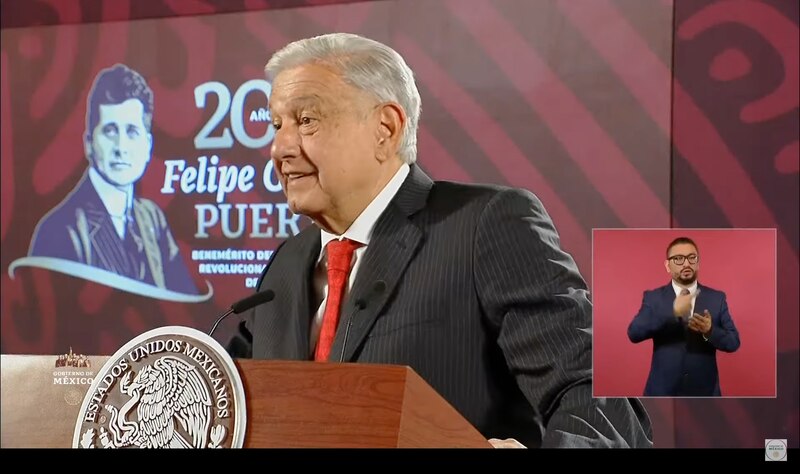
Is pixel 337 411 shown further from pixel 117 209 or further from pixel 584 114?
pixel 117 209

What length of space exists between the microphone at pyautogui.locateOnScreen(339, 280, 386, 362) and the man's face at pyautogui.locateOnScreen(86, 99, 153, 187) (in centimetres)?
122

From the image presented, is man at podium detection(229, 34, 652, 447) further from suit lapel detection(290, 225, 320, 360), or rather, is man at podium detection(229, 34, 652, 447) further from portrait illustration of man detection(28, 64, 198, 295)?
portrait illustration of man detection(28, 64, 198, 295)

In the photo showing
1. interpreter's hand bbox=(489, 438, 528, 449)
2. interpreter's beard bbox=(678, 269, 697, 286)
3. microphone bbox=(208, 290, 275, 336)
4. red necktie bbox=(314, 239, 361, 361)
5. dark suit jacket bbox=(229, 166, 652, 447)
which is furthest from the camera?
interpreter's beard bbox=(678, 269, 697, 286)

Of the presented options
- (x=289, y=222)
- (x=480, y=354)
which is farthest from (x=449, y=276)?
(x=289, y=222)

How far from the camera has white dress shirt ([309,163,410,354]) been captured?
2547mm

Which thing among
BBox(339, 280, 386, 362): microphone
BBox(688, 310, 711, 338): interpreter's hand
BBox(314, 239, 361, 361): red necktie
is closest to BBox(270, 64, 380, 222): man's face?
BBox(314, 239, 361, 361): red necktie

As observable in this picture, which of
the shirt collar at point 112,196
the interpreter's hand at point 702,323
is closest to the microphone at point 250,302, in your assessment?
the shirt collar at point 112,196

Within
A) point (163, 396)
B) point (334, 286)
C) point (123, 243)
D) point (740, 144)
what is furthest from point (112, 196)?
point (740, 144)

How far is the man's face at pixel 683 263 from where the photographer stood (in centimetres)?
295

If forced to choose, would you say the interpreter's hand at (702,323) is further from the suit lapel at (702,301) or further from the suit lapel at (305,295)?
the suit lapel at (305,295)

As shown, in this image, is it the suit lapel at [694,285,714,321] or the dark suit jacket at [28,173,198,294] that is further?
the dark suit jacket at [28,173,198,294]

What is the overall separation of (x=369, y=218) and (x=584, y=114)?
0.87m

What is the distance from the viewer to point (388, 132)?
269cm

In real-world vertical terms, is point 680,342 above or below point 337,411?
above
